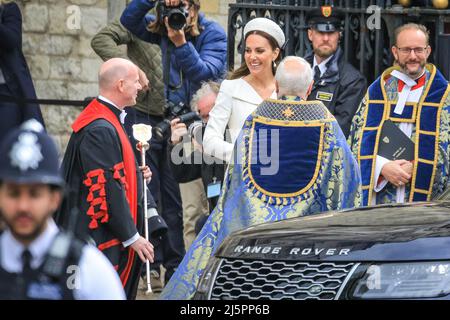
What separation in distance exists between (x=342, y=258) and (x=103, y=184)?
2448 mm

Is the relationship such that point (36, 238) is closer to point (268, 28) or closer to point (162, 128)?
point (268, 28)

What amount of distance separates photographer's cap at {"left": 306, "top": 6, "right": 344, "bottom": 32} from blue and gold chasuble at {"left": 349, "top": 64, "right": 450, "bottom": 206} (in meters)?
0.77

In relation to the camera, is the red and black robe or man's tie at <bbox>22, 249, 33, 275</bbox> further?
the red and black robe

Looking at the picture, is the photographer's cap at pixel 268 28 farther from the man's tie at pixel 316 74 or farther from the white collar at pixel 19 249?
the white collar at pixel 19 249

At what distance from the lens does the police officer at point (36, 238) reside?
4.60 m

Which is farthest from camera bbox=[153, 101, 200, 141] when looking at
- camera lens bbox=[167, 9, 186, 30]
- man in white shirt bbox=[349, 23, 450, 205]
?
man in white shirt bbox=[349, 23, 450, 205]

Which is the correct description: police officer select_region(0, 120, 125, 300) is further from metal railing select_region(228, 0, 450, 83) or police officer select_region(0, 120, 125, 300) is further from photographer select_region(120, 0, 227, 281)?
metal railing select_region(228, 0, 450, 83)

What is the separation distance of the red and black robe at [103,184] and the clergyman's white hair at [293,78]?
1001 millimetres

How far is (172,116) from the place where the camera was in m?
10.9

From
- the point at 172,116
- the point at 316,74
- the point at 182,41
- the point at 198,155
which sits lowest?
the point at 198,155

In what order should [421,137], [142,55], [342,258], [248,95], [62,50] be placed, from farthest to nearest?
[62,50], [142,55], [421,137], [248,95], [342,258]

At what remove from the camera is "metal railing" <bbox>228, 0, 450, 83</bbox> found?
1104 centimetres

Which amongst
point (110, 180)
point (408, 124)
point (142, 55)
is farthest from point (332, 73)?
point (110, 180)
